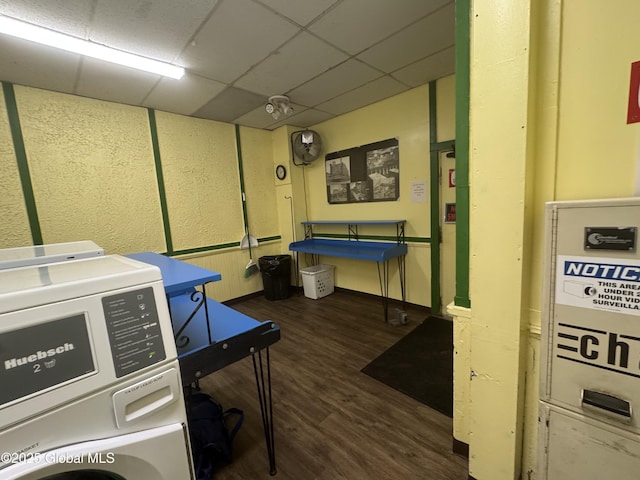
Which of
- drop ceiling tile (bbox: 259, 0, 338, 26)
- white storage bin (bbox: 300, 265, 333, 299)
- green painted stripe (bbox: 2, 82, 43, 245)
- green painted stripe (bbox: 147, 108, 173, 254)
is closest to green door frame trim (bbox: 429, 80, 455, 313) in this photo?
white storage bin (bbox: 300, 265, 333, 299)

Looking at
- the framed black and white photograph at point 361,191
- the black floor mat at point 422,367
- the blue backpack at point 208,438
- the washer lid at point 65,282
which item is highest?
the framed black and white photograph at point 361,191

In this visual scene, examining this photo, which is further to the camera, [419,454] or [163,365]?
[419,454]

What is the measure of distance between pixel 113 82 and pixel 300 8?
188 cm

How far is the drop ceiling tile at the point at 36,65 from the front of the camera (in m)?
1.79

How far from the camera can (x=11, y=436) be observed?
54 cm

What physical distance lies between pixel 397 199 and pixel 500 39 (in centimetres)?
226

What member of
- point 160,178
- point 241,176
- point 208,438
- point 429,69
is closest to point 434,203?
point 429,69

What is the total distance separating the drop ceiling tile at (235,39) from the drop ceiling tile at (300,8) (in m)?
0.05

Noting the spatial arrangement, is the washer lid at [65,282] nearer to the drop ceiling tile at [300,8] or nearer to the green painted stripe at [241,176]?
the drop ceiling tile at [300,8]

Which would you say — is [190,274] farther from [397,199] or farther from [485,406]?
[397,199]

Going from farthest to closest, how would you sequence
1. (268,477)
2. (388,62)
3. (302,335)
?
(302,335)
(388,62)
(268,477)

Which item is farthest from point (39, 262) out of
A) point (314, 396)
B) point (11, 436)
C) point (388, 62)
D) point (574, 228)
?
point (388, 62)

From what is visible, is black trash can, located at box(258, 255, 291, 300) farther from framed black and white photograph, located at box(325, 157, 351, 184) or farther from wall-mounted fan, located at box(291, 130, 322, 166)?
wall-mounted fan, located at box(291, 130, 322, 166)

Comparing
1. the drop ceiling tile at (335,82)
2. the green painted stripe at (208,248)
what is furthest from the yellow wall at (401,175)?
the green painted stripe at (208,248)
